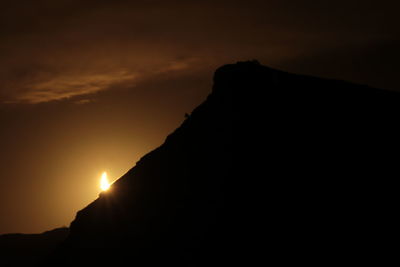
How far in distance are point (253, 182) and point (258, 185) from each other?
0.53m

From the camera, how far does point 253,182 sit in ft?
109

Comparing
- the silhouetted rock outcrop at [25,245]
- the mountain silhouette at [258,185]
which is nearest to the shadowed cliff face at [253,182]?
the mountain silhouette at [258,185]

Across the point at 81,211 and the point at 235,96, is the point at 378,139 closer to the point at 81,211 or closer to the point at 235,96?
the point at 235,96

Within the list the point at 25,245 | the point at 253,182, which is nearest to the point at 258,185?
the point at 253,182

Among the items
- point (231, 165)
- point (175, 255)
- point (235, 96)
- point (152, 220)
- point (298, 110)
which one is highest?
point (235, 96)

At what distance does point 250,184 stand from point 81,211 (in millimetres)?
21397

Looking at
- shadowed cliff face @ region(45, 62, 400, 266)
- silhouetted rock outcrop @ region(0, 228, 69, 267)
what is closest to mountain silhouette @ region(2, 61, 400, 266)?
shadowed cliff face @ region(45, 62, 400, 266)

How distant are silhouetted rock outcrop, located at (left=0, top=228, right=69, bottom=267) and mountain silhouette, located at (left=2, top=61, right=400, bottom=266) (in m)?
45.7

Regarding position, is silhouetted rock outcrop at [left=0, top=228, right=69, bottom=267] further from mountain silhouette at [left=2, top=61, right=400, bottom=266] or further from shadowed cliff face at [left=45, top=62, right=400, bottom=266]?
shadowed cliff face at [left=45, top=62, right=400, bottom=266]

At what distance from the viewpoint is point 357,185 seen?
1257 inches

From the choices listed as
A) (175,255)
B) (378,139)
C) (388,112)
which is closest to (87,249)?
(175,255)

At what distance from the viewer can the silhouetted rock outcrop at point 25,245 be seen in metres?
83.8

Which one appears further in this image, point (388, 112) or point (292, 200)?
point (388, 112)

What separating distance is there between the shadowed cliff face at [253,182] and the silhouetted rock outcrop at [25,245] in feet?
151
